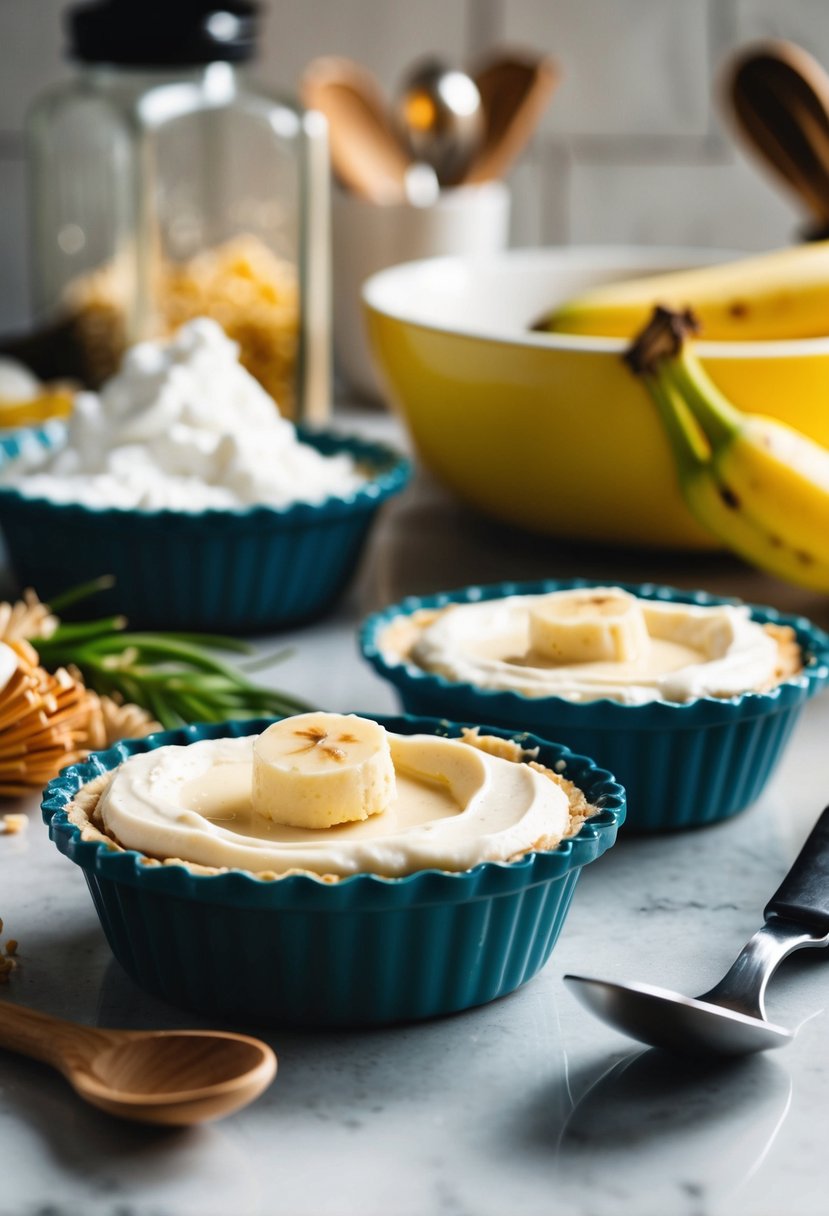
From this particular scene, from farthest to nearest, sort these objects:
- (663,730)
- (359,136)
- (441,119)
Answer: (359,136), (441,119), (663,730)

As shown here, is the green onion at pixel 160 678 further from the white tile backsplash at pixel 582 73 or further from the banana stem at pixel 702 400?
the white tile backsplash at pixel 582 73

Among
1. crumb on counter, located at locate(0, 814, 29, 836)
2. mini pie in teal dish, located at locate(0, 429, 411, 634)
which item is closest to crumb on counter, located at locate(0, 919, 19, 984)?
crumb on counter, located at locate(0, 814, 29, 836)

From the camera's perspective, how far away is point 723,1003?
658 mm

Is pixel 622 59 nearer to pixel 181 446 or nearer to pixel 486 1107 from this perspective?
pixel 181 446

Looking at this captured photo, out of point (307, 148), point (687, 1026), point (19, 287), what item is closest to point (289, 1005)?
point (687, 1026)

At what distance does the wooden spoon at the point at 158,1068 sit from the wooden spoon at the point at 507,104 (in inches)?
57.3

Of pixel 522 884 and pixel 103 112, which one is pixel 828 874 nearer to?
pixel 522 884

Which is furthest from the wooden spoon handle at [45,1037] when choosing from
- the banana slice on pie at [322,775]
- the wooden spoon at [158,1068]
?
the banana slice on pie at [322,775]

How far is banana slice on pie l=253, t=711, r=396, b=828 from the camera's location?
26.6 inches

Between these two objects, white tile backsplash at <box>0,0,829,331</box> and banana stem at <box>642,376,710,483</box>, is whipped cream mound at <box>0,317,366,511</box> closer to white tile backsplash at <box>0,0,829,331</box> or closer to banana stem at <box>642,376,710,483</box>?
banana stem at <box>642,376,710,483</box>

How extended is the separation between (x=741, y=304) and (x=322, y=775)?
2.70 feet

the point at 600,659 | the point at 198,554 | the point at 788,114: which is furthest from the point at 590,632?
the point at 788,114

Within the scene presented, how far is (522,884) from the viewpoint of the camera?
0.65 m

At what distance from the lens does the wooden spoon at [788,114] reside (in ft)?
5.02
